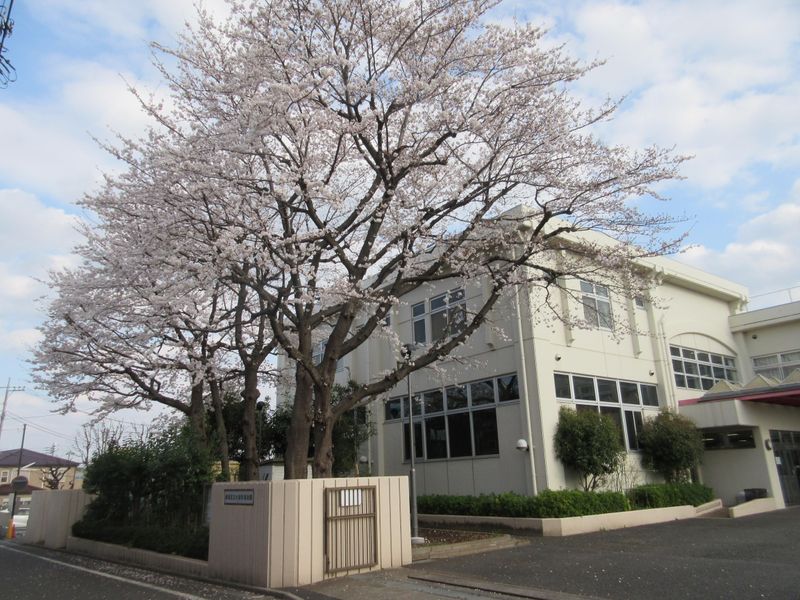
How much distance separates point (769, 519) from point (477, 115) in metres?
13.9

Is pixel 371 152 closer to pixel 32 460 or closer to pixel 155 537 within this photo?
pixel 155 537

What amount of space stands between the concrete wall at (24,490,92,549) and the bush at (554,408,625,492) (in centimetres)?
1326

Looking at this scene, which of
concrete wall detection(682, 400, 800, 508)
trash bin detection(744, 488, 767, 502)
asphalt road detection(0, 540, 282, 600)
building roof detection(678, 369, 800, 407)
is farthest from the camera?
concrete wall detection(682, 400, 800, 508)

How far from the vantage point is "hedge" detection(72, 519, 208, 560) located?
11.3 m

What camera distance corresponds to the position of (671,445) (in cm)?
1867

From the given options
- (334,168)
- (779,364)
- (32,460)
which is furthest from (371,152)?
(32,460)

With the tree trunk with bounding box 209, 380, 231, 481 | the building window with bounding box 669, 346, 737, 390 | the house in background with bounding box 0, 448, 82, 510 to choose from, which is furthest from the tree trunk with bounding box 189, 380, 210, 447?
the house in background with bounding box 0, 448, 82, 510

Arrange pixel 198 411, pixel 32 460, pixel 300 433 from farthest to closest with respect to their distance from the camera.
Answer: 1. pixel 32 460
2. pixel 198 411
3. pixel 300 433

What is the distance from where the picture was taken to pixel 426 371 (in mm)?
20141

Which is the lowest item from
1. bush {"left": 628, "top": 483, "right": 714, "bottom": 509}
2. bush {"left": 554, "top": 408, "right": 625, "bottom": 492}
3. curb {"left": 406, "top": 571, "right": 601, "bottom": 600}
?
curb {"left": 406, "top": 571, "right": 601, "bottom": 600}

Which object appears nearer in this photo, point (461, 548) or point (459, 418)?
point (461, 548)

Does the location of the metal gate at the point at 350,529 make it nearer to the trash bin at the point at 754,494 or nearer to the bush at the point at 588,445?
the bush at the point at 588,445

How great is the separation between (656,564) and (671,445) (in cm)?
999

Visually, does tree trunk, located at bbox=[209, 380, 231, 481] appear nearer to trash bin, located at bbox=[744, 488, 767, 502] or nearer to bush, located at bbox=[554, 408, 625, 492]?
bush, located at bbox=[554, 408, 625, 492]
